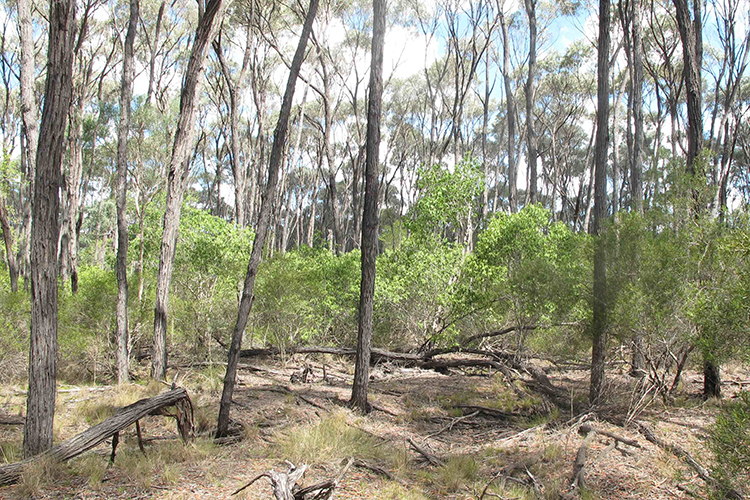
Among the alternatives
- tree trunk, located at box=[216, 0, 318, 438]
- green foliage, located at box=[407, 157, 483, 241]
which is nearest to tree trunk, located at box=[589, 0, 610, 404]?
green foliage, located at box=[407, 157, 483, 241]

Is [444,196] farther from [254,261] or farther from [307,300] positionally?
[254,261]

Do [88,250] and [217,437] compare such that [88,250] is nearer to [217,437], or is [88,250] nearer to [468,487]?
[217,437]

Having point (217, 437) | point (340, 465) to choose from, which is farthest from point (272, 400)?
point (340, 465)

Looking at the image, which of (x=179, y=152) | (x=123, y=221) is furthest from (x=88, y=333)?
(x=179, y=152)

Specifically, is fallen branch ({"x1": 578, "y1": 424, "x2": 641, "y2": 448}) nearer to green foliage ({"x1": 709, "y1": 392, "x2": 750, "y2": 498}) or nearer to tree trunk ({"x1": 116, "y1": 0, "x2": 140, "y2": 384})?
green foliage ({"x1": 709, "y1": 392, "x2": 750, "y2": 498})

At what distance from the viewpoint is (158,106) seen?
19.3m

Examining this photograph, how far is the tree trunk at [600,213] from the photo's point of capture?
7.50m

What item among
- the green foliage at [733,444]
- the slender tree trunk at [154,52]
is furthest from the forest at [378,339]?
the slender tree trunk at [154,52]

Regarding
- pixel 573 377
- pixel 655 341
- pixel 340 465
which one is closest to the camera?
pixel 340 465

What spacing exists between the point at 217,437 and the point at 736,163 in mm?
36090

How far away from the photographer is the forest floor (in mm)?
4680

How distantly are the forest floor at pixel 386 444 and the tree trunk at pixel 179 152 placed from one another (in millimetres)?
867

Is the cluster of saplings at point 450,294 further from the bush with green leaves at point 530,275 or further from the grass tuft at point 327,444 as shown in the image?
the grass tuft at point 327,444

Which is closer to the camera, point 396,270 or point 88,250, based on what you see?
point 396,270
